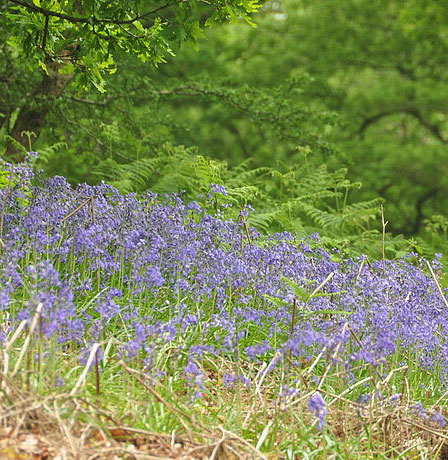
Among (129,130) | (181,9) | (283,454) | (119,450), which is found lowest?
(129,130)

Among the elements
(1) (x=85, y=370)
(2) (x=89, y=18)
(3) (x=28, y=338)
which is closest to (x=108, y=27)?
(2) (x=89, y=18)

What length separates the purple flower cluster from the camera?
3.75m

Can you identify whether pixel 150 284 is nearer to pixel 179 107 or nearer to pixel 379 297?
pixel 379 297

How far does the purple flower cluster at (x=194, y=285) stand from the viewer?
375cm

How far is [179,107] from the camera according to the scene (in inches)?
525

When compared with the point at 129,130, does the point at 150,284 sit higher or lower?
Result: higher

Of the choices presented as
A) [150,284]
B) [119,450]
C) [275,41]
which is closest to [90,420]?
[119,450]

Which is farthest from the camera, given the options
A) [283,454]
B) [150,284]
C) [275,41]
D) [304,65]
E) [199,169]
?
[275,41]

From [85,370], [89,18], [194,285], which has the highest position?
[89,18]

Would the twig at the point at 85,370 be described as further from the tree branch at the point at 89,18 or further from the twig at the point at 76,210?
the tree branch at the point at 89,18

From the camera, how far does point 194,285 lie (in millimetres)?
4027

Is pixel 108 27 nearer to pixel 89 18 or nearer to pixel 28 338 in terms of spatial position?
pixel 89 18

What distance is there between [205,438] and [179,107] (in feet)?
35.6

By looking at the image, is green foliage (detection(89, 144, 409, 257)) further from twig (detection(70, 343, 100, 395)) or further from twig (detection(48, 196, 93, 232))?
twig (detection(70, 343, 100, 395))
